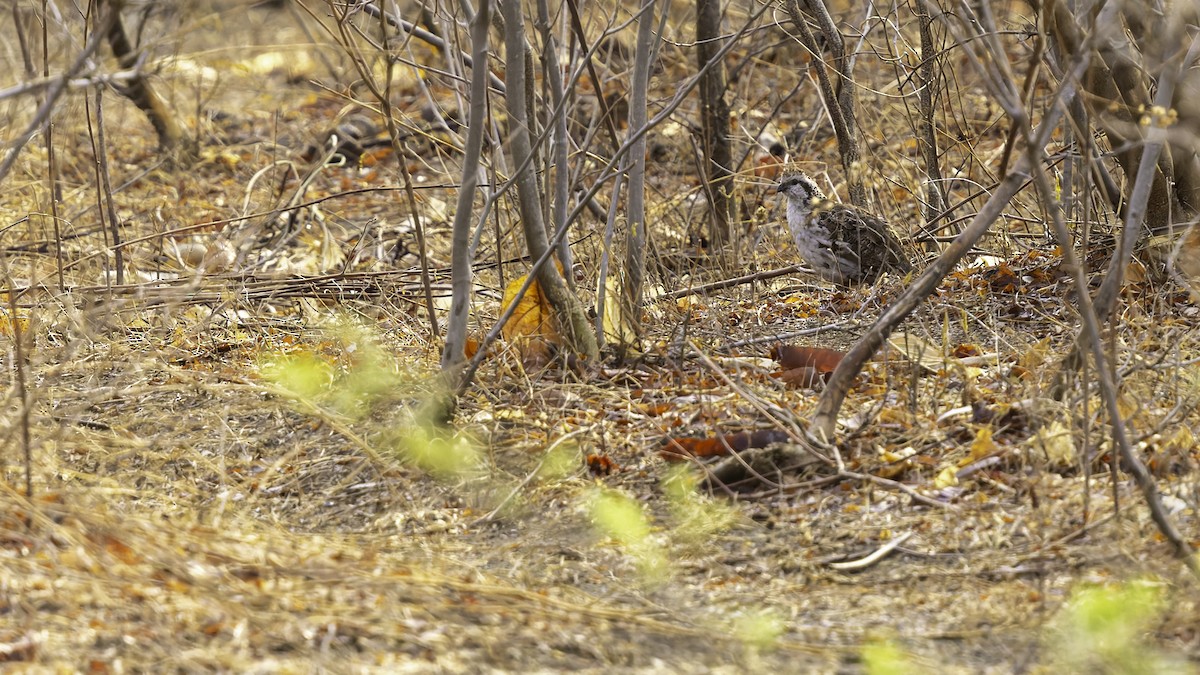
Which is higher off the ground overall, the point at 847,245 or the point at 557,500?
the point at 847,245

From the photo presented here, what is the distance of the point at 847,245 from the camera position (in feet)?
19.4

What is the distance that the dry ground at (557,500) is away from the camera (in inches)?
118

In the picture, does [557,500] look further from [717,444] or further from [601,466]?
[717,444]

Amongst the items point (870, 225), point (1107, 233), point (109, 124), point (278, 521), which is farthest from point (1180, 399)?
point (109, 124)

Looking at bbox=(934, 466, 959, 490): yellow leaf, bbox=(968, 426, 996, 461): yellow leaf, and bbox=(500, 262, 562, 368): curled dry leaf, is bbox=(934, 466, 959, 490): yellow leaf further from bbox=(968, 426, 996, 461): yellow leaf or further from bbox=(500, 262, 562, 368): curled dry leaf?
bbox=(500, 262, 562, 368): curled dry leaf

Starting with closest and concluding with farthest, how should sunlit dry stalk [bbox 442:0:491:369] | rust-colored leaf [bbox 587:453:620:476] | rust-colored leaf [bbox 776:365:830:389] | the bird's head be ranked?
sunlit dry stalk [bbox 442:0:491:369], rust-colored leaf [bbox 587:453:620:476], rust-colored leaf [bbox 776:365:830:389], the bird's head

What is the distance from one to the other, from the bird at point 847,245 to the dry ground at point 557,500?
186 millimetres

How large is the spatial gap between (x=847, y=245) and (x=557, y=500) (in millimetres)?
2478

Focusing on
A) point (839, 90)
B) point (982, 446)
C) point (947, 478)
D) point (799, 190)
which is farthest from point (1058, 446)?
point (839, 90)

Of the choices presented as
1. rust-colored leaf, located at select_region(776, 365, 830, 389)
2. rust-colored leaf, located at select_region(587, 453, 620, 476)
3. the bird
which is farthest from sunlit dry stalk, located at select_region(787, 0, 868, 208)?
rust-colored leaf, located at select_region(587, 453, 620, 476)

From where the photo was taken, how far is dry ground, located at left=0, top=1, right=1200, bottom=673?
2994 mm

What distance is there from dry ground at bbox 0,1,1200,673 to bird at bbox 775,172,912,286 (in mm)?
186

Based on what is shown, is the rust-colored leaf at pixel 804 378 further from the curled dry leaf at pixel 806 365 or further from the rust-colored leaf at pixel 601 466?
the rust-colored leaf at pixel 601 466

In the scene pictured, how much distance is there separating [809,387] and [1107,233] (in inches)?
76.4
